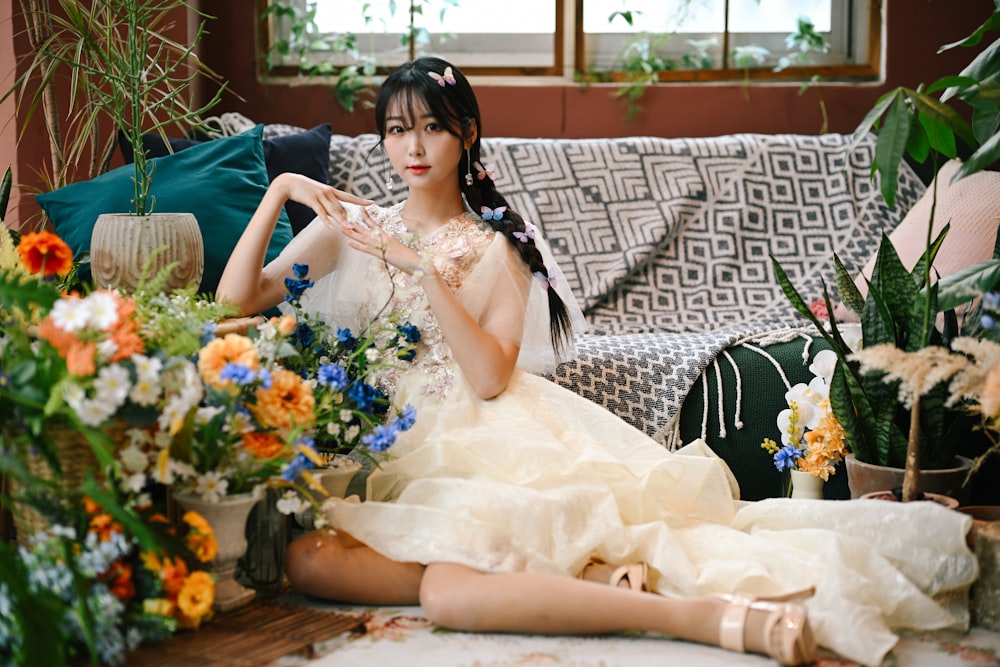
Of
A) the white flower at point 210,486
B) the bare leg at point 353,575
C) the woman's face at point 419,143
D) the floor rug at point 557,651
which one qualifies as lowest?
the floor rug at point 557,651

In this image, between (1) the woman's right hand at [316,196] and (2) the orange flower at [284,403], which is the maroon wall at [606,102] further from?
(2) the orange flower at [284,403]

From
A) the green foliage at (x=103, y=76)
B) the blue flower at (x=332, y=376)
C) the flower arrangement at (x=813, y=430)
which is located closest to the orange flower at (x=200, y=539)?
the blue flower at (x=332, y=376)

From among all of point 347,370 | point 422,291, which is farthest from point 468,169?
point 347,370

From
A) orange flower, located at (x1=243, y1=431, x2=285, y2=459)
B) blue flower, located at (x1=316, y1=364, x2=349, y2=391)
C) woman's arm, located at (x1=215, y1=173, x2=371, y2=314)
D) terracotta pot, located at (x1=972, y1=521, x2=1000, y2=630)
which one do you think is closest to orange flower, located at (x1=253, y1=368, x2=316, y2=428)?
orange flower, located at (x1=243, y1=431, x2=285, y2=459)

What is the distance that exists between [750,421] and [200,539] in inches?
51.9

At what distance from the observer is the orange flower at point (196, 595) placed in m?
1.55

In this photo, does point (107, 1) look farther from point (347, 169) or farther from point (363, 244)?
point (347, 169)

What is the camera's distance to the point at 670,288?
9.82 ft

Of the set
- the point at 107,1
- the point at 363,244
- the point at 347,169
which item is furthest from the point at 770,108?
the point at 107,1

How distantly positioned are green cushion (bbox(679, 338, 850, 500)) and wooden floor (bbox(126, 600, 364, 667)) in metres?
1.00

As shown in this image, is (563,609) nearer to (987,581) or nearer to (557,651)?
(557,651)

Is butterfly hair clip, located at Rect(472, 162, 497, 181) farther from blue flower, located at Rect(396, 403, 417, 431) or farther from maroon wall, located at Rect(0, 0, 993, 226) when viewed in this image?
maroon wall, located at Rect(0, 0, 993, 226)

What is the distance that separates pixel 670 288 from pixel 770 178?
48cm

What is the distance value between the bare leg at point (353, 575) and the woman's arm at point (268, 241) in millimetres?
559
